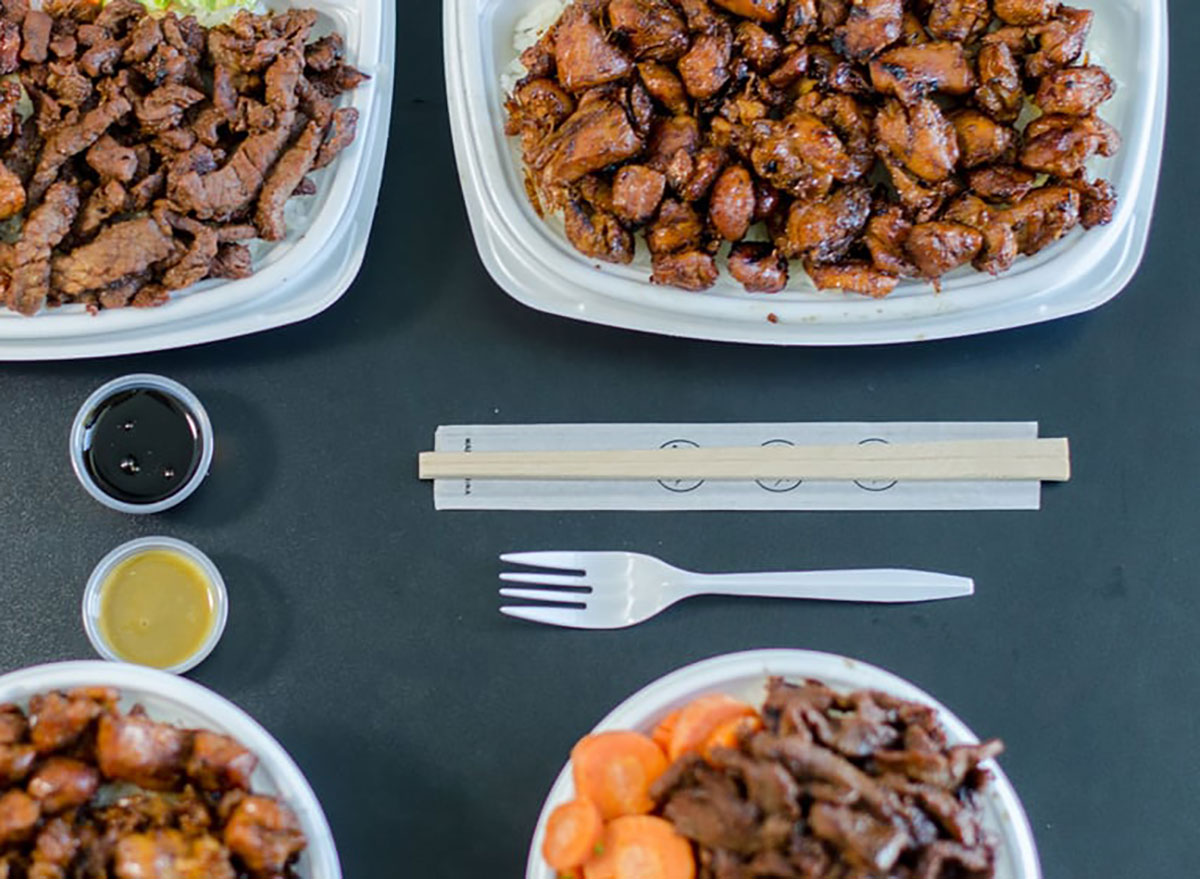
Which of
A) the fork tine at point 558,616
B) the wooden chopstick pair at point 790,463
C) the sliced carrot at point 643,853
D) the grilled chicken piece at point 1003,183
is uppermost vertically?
the grilled chicken piece at point 1003,183

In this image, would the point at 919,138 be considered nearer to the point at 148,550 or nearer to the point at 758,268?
the point at 758,268

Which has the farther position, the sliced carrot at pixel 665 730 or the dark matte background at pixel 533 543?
the dark matte background at pixel 533 543

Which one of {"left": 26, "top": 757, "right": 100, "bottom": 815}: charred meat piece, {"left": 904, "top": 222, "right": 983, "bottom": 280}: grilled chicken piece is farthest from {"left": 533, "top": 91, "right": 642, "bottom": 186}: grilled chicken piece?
{"left": 26, "top": 757, "right": 100, "bottom": 815}: charred meat piece

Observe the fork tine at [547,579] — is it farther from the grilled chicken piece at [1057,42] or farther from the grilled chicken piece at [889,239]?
the grilled chicken piece at [1057,42]

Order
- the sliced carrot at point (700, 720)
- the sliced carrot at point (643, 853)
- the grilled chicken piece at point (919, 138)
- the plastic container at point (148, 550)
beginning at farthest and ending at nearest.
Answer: the plastic container at point (148, 550), the grilled chicken piece at point (919, 138), the sliced carrot at point (700, 720), the sliced carrot at point (643, 853)

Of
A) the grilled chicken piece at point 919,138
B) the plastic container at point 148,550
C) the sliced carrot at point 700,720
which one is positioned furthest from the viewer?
the plastic container at point 148,550

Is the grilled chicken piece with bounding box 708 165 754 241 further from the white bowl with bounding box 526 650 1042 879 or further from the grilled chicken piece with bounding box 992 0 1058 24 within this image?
the white bowl with bounding box 526 650 1042 879

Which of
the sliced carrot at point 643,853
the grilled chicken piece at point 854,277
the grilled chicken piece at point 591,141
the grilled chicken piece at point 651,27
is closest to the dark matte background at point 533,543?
the grilled chicken piece at point 854,277
